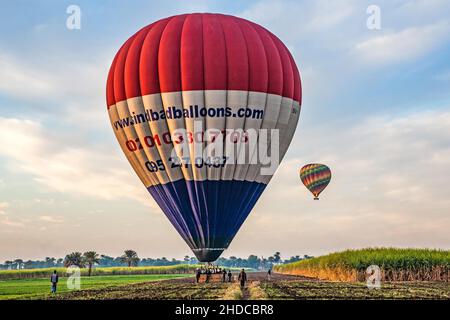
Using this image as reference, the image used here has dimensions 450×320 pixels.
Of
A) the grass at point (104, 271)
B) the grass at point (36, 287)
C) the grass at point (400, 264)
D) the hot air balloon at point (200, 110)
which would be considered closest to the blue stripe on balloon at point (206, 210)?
the hot air balloon at point (200, 110)

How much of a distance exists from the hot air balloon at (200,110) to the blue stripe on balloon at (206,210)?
0.06 metres

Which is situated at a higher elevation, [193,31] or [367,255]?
[193,31]

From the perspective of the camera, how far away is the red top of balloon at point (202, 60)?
37.0 m

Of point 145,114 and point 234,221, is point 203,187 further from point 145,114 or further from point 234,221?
point 145,114

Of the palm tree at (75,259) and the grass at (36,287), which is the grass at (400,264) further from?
the palm tree at (75,259)

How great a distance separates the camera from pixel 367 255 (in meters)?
53.8

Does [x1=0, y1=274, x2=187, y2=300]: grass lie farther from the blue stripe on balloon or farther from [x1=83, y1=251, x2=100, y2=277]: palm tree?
[x1=83, y1=251, x2=100, y2=277]: palm tree

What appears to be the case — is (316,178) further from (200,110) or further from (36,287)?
(200,110)

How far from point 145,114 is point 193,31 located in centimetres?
624
